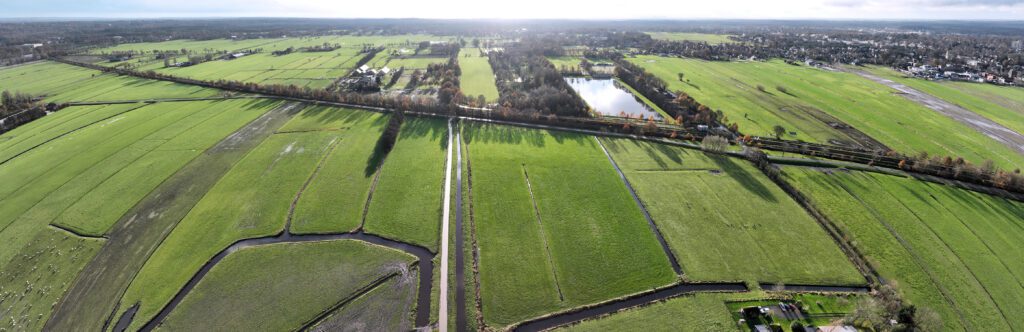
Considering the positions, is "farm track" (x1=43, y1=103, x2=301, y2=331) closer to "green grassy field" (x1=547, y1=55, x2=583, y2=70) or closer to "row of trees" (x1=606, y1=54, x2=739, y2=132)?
"row of trees" (x1=606, y1=54, x2=739, y2=132)

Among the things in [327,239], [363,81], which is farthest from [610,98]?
[327,239]

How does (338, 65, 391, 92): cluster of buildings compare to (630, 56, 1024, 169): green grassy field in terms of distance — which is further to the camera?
(338, 65, 391, 92): cluster of buildings

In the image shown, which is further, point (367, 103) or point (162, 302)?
point (367, 103)

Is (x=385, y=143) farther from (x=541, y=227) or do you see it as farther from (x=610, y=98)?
(x=610, y=98)

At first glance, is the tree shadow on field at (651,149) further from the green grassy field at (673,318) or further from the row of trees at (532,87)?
the green grassy field at (673,318)

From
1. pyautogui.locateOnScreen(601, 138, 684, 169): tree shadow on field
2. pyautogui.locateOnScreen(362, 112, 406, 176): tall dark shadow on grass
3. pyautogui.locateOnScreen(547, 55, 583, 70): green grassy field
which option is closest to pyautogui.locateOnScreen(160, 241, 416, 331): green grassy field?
pyautogui.locateOnScreen(362, 112, 406, 176): tall dark shadow on grass

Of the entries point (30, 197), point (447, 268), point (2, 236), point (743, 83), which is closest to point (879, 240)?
point (447, 268)

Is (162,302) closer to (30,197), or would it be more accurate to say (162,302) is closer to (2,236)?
(2,236)
